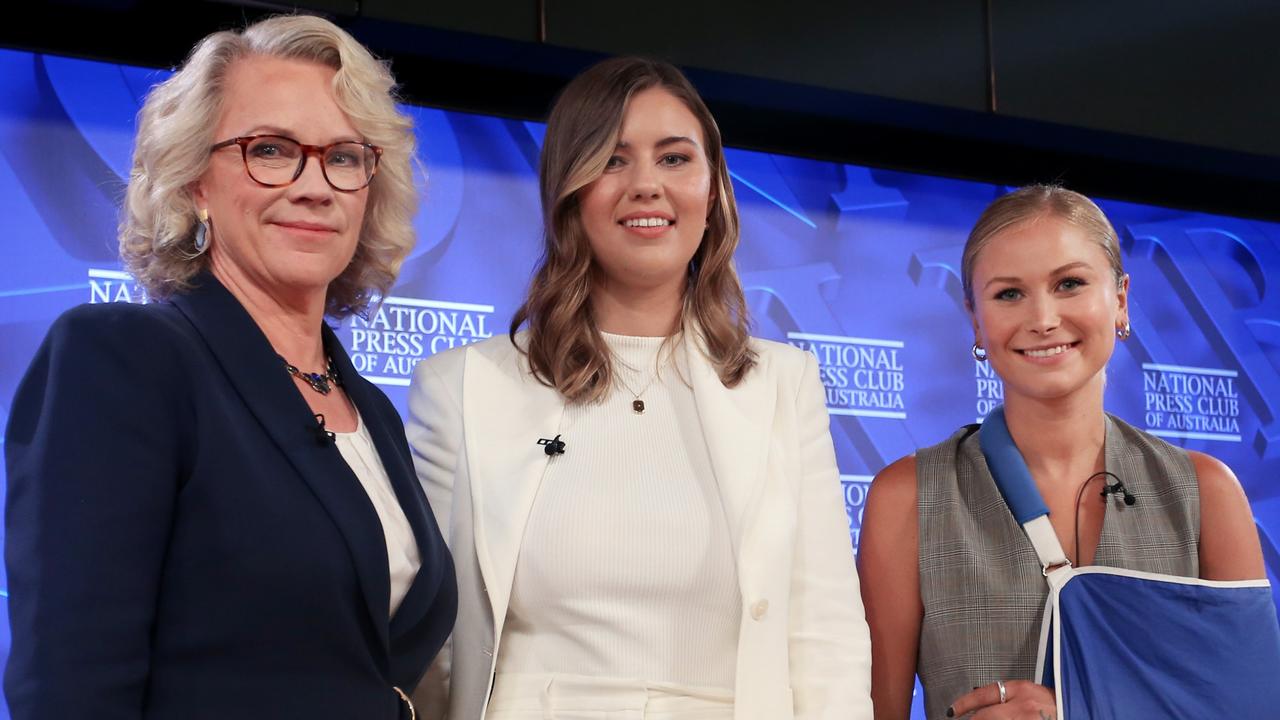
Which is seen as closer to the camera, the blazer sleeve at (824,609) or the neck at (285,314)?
the neck at (285,314)

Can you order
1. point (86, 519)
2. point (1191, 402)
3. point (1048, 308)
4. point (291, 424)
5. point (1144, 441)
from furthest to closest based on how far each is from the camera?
point (1191, 402), point (1144, 441), point (1048, 308), point (291, 424), point (86, 519)

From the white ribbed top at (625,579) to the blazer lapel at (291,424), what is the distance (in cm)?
46

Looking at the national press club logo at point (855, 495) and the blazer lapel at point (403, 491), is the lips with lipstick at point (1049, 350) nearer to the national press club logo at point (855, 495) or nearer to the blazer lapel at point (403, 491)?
the blazer lapel at point (403, 491)

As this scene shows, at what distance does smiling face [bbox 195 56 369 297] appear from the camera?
200 centimetres

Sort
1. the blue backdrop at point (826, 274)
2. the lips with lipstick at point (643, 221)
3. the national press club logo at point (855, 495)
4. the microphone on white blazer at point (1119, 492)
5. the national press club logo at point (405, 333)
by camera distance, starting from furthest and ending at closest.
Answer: the national press club logo at point (855, 495) → the national press club logo at point (405, 333) → the blue backdrop at point (826, 274) → the microphone on white blazer at point (1119, 492) → the lips with lipstick at point (643, 221)

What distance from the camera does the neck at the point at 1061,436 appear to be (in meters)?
2.81

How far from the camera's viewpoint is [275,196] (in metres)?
2.01

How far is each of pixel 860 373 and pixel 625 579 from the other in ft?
8.44

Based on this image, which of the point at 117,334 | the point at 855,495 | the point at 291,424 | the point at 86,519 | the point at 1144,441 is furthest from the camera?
the point at 855,495

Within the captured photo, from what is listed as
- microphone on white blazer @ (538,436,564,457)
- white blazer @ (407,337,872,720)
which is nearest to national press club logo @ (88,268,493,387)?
white blazer @ (407,337,872,720)

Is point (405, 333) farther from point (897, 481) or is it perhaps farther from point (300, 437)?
point (300, 437)

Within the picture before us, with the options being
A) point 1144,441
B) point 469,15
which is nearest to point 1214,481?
point 1144,441

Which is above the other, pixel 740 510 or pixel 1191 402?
pixel 1191 402

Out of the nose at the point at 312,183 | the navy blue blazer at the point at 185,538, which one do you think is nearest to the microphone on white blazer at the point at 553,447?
the navy blue blazer at the point at 185,538
